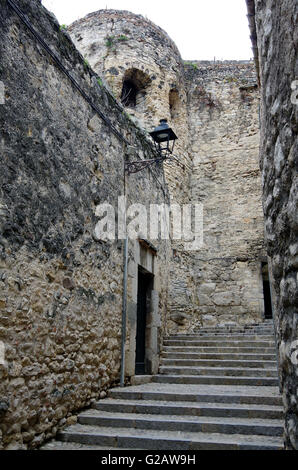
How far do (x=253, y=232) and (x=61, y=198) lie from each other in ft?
29.0

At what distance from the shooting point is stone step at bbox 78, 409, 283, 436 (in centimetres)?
329

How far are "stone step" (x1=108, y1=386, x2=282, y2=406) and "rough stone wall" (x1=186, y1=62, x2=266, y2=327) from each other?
18.6 feet

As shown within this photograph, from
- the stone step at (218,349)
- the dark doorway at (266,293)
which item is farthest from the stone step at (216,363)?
the dark doorway at (266,293)

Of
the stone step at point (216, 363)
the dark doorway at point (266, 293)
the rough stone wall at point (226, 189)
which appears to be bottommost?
the stone step at point (216, 363)

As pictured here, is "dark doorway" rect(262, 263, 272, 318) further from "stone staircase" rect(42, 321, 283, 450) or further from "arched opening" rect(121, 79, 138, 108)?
"arched opening" rect(121, 79, 138, 108)

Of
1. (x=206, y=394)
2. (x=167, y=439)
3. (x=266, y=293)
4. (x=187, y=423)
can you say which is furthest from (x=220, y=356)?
(x=266, y=293)

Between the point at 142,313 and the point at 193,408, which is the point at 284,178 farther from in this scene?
the point at 142,313

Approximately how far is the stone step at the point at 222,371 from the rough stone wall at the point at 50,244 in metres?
1.36

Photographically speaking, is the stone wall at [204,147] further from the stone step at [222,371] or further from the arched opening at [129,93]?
the stone step at [222,371]

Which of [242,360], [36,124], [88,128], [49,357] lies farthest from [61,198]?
[242,360]

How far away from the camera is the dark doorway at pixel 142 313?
228 inches

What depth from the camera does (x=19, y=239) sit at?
2975 mm

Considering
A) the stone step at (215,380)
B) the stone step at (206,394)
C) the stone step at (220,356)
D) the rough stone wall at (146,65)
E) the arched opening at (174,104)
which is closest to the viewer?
the stone step at (206,394)

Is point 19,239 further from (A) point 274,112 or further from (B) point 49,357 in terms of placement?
(A) point 274,112
